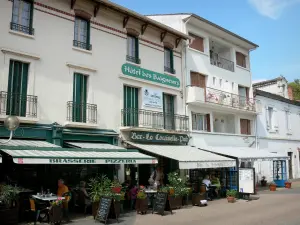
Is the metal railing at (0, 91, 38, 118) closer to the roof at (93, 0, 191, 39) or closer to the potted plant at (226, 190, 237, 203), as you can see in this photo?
the roof at (93, 0, 191, 39)

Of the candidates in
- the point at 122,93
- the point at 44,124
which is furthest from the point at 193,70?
the point at 44,124

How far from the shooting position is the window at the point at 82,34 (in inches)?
577

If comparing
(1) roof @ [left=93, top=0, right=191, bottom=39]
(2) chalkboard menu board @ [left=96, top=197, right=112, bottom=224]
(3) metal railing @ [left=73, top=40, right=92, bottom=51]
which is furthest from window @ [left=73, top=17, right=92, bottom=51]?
(2) chalkboard menu board @ [left=96, top=197, right=112, bottom=224]

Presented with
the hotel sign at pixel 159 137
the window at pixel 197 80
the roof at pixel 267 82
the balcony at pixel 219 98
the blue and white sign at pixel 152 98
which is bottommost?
the hotel sign at pixel 159 137

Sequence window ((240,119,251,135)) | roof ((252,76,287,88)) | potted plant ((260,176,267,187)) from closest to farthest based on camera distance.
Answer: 1. potted plant ((260,176,267,187))
2. window ((240,119,251,135))
3. roof ((252,76,287,88))

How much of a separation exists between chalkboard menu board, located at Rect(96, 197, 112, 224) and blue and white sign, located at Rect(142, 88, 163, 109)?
683cm

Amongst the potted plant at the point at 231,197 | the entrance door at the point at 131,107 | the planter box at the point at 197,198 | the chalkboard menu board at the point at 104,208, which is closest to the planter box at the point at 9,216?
the chalkboard menu board at the point at 104,208

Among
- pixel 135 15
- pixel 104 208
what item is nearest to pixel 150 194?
pixel 104 208

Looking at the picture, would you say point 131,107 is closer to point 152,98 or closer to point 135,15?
point 152,98

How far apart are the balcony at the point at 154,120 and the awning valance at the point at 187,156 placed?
3.87 feet

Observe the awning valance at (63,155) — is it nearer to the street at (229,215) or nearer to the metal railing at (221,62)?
the street at (229,215)

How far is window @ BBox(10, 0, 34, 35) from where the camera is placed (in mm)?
12718

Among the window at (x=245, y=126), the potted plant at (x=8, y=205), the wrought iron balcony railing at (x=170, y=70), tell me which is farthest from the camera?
the window at (x=245, y=126)

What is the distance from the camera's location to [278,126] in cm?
2706
